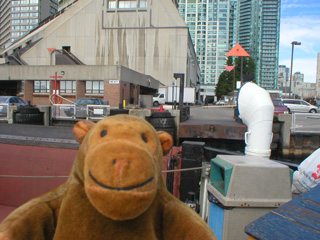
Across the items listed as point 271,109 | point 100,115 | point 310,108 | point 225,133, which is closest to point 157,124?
point 225,133

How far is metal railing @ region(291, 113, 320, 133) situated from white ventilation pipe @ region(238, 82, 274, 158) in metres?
4.71

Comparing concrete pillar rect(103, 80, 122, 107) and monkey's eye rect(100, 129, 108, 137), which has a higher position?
concrete pillar rect(103, 80, 122, 107)

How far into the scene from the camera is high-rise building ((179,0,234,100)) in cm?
15112

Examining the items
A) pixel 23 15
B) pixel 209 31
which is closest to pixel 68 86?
pixel 23 15

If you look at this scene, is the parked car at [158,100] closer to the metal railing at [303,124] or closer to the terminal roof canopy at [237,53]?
the terminal roof canopy at [237,53]

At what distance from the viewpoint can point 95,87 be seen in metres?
31.8

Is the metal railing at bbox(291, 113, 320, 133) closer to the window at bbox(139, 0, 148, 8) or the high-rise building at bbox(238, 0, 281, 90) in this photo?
the window at bbox(139, 0, 148, 8)

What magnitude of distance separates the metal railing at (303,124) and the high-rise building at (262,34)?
515 ft

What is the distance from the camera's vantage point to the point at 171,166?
18.2 feet

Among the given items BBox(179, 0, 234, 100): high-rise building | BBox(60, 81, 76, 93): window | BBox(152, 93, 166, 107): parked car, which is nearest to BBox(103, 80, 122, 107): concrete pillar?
BBox(60, 81, 76, 93): window

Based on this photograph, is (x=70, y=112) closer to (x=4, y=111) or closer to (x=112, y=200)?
(x=4, y=111)

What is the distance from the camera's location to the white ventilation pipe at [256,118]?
20.1 feet

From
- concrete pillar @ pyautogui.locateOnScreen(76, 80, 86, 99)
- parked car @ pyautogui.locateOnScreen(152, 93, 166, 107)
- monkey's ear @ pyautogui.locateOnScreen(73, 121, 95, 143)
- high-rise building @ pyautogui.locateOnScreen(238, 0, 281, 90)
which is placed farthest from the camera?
high-rise building @ pyautogui.locateOnScreen(238, 0, 281, 90)

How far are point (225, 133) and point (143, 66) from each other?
3734cm
